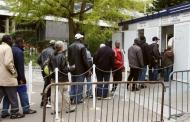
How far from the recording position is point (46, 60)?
11422 millimetres

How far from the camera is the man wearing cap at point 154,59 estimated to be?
15896mm

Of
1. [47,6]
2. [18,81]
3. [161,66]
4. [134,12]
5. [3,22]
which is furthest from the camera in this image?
[3,22]

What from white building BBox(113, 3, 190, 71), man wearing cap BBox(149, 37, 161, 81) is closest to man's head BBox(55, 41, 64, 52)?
man wearing cap BBox(149, 37, 161, 81)

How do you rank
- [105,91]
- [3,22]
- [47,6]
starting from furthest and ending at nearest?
[3,22], [47,6], [105,91]

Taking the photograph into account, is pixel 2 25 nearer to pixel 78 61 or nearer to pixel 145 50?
pixel 145 50

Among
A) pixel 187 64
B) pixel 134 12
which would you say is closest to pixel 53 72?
pixel 187 64

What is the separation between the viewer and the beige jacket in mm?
9734

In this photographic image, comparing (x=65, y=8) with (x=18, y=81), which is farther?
(x=65, y=8)

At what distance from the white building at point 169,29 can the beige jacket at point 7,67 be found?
7.33 m

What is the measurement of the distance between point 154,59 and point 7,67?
24.7 feet

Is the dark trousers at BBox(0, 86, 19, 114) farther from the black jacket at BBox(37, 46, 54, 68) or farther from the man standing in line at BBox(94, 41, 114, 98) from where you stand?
the man standing in line at BBox(94, 41, 114, 98)

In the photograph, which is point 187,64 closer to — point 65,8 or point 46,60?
point 46,60

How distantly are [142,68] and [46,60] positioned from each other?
14.0 feet

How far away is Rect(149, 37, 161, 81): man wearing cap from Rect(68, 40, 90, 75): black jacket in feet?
15.1
